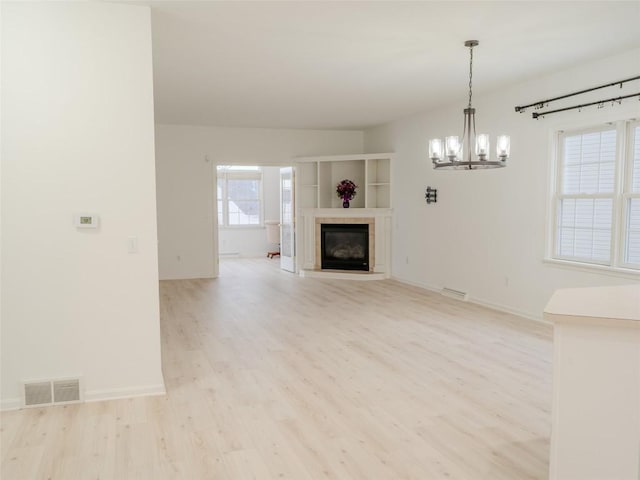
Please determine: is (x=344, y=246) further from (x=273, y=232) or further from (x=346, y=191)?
(x=273, y=232)

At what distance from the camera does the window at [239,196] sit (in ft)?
40.5

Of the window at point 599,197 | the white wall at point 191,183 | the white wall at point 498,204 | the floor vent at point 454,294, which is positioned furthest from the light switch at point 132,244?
the white wall at point 191,183

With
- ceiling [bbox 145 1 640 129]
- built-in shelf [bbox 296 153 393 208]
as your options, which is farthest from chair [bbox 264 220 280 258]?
ceiling [bbox 145 1 640 129]

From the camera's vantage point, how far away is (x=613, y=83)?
4793mm

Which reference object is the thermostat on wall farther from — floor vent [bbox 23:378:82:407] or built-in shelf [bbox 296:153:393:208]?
built-in shelf [bbox 296:153:393:208]

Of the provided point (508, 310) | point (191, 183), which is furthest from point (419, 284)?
point (191, 183)

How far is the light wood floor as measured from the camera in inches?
104

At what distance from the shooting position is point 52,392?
340 cm

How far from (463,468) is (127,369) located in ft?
7.58

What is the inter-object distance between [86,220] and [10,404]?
1294 millimetres

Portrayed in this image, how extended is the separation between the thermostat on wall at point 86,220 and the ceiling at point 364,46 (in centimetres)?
149

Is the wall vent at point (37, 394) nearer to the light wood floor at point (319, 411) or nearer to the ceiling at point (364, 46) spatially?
the light wood floor at point (319, 411)

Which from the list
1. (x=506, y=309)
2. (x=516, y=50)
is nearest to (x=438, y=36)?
(x=516, y=50)

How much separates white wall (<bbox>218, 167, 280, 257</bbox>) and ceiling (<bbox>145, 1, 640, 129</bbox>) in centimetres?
563
